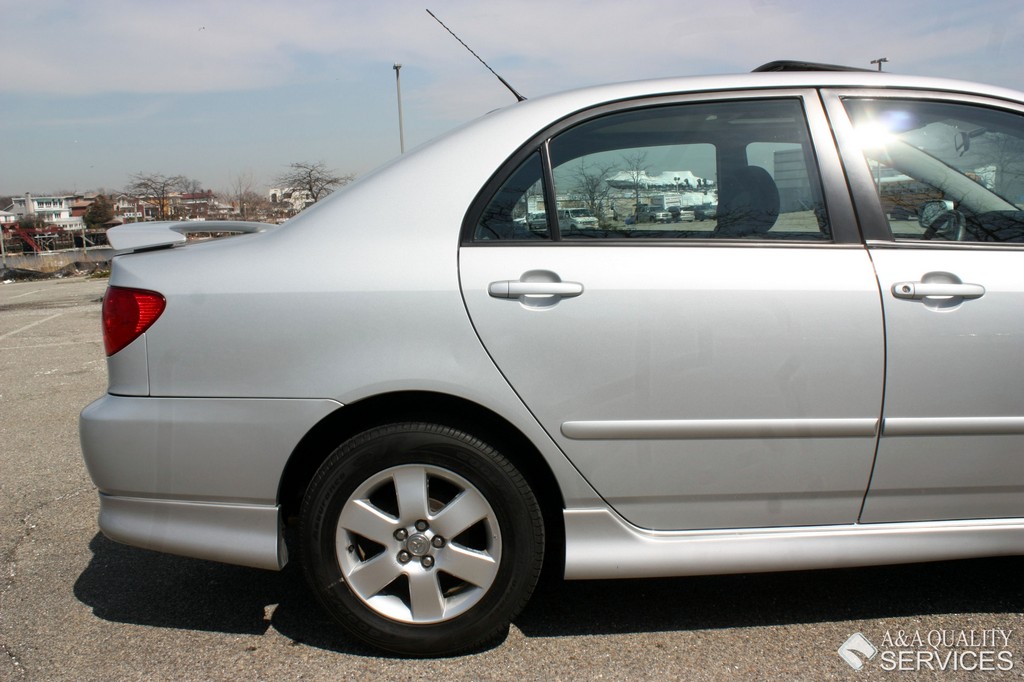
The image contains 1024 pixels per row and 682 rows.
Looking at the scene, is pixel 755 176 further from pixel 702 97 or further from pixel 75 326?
pixel 75 326

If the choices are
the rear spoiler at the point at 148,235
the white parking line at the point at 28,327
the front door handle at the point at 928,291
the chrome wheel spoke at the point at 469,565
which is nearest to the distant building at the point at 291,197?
the white parking line at the point at 28,327

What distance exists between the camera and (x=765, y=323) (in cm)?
219

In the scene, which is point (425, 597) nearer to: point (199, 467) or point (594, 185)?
point (199, 467)

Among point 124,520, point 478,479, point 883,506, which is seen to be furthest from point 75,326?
point 883,506

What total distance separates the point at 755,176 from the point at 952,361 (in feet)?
2.42

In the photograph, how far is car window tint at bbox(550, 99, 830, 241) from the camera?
2.30 metres

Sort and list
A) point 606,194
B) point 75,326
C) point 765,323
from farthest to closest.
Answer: point 75,326 → point 606,194 → point 765,323

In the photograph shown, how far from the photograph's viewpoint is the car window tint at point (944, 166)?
2367 mm

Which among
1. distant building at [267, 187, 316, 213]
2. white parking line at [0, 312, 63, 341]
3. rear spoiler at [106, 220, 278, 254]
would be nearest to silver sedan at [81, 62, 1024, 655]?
rear spoiler at [106, 220, 278, 254]

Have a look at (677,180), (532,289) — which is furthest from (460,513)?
(677,180)

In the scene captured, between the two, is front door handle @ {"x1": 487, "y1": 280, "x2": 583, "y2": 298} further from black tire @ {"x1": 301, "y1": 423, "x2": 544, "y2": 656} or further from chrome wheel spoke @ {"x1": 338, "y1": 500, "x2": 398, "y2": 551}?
chrome wheel spoke @ {"x1": 338, "y1": 500, "x2": 398, "y2": 551}

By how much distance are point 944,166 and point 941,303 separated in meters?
0.50

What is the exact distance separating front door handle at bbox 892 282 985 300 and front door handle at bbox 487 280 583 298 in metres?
0.87

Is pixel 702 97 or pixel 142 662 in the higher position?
pixel 702 97
